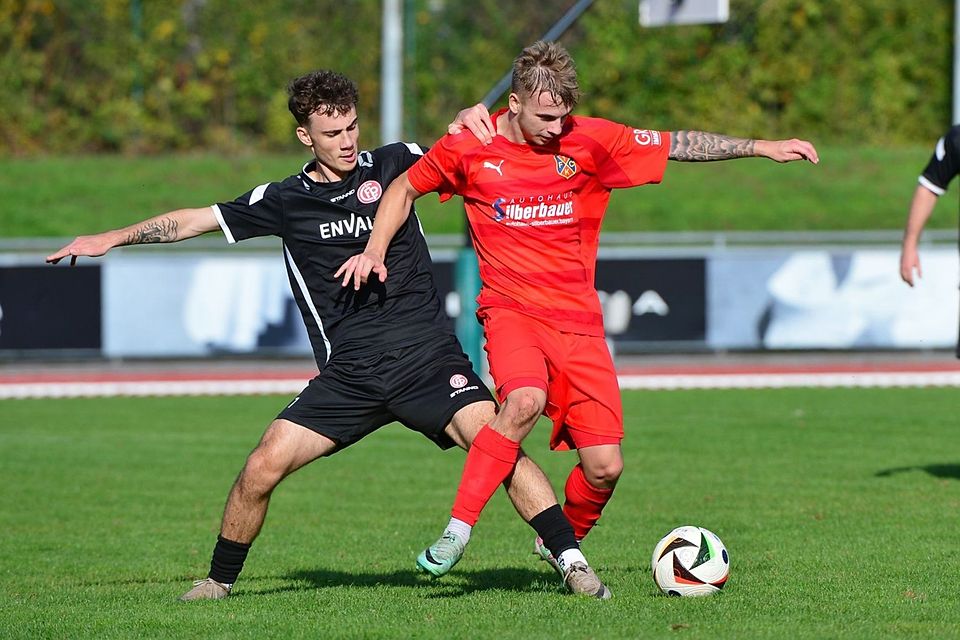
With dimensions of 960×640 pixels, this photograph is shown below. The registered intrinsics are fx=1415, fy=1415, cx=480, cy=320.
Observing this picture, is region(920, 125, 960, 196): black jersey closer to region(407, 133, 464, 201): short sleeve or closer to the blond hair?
the blond hair

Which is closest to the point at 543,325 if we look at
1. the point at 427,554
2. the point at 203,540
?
the point at 427,554

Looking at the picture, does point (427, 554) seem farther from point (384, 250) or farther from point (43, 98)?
point (43, 98)

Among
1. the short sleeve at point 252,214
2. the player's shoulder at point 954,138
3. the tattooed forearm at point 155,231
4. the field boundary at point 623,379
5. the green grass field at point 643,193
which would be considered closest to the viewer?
the tattooed forearm at point 155,231

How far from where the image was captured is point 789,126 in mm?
32312

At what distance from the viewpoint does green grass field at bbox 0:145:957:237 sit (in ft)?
88.8

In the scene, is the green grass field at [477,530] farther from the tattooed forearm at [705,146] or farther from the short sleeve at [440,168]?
the tattooed forearm at [705,146]

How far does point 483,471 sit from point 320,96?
6.10ft

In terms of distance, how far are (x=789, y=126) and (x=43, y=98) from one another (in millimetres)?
17065

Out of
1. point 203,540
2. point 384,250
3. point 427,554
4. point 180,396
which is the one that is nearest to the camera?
point 427,554

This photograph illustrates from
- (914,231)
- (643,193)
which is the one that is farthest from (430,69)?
(914,231)

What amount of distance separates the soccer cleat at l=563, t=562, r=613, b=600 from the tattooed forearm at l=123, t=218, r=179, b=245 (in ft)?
7.90

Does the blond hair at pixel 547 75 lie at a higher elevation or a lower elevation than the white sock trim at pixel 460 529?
higher

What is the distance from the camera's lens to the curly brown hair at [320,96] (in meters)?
6.44

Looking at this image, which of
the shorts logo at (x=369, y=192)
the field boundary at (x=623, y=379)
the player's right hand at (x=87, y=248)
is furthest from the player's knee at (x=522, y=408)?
the field boundary at (x=623, y=379)
